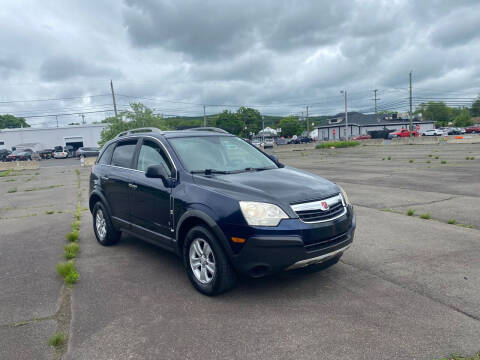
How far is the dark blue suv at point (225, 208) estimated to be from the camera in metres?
3.65

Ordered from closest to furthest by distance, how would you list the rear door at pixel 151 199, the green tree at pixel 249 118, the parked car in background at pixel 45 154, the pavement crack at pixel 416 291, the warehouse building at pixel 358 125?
the pavement crack at pixel 416 291
the rear door at pixel 151 199
the parked car in background at pixel 45 154
the warehouse building at pixel 358 125
the green tree at pixel 249 118

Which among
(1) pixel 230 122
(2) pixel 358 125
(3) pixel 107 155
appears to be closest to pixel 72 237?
(3) pixel 107 155

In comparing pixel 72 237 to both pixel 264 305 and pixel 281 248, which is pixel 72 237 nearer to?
pixel 264 305

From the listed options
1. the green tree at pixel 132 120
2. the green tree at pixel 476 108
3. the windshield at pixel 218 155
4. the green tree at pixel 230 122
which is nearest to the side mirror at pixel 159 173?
the windshield at pixel 218 155

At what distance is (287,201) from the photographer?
3770 millimetres

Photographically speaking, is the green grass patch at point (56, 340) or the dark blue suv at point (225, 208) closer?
the green grass patch at point (56, 340)

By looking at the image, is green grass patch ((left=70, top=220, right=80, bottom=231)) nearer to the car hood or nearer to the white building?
the car hood

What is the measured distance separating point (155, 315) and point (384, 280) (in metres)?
2.50

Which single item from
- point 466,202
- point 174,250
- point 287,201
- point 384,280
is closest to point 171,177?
point 174,250

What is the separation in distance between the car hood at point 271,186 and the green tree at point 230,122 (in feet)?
321

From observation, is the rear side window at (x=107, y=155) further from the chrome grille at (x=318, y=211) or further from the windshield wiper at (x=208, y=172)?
the chrome grille at (x=318, y=211)

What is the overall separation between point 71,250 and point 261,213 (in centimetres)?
360

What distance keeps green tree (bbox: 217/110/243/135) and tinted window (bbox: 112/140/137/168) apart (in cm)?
9613

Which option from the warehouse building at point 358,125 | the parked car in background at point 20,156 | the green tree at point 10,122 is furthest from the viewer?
the green tree at point 10,122
